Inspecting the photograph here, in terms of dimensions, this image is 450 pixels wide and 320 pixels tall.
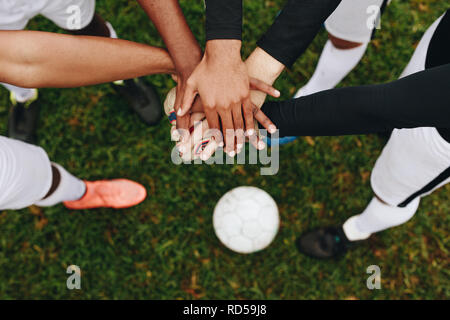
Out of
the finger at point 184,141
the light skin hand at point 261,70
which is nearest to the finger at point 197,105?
the light skin hand at point 261,70

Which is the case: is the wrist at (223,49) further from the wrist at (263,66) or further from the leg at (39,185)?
the leg at (39,185)

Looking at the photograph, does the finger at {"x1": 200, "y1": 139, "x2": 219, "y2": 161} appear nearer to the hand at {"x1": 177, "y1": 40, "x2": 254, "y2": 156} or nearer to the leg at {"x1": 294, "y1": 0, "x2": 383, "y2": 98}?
the hand at {"x1": 177, "y1": 40, "x2": 254, "y2": 156}

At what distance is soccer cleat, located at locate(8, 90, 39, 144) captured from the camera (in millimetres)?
2980

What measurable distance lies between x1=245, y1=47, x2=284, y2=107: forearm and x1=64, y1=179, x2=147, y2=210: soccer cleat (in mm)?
1550

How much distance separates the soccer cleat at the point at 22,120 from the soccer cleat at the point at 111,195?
2.31ft

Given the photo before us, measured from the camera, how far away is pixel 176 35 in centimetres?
181

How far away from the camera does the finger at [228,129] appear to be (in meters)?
1.78

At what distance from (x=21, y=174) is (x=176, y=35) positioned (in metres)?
1.14

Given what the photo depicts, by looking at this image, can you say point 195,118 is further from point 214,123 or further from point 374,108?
point 374,108

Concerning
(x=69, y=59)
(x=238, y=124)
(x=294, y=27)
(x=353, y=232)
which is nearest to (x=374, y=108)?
(x=294, y=27)

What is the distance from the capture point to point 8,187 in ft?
6.02

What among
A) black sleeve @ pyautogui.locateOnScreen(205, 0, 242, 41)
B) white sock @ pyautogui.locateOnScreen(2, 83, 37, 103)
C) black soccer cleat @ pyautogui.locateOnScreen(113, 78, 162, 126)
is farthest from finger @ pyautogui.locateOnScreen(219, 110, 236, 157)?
white sock @ pyautogui.locateOnScreen(2, 83, 37, 103)
